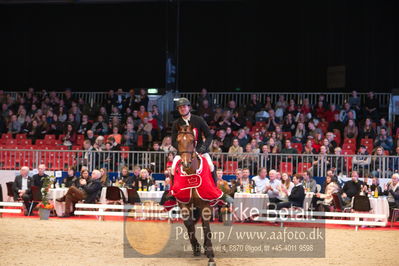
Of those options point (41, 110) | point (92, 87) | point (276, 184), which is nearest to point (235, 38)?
point (92, 87)

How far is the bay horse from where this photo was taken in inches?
334

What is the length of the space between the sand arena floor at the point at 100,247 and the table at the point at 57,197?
→ 1745 mm

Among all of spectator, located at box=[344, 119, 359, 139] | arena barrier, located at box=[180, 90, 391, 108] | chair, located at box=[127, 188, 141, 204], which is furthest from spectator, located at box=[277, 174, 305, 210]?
arena barrier, located at box=[180, 90, 391, 108]

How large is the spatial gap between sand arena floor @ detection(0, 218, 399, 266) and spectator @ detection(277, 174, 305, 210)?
1.45 m

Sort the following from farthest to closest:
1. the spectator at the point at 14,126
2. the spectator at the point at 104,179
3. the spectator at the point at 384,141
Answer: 1. the spectator at the point at 14,126
2. the spectator at the point at 384,141
3. the spectator at the point at 104,179

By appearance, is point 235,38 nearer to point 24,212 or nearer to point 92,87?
point 92,87

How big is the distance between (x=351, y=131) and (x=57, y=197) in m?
8.60

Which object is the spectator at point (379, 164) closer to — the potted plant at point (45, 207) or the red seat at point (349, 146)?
the red seat at point (349, 146)

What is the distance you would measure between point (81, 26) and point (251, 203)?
14.5 meters

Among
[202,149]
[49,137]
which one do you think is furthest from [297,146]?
[202,149]

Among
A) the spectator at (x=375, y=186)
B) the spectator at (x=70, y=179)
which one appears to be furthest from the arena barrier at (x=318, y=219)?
the spectator at (x=70, y=179)

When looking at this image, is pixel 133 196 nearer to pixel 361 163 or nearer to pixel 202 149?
pixel 361 163

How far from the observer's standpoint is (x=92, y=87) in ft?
85.4

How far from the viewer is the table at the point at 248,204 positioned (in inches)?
576
